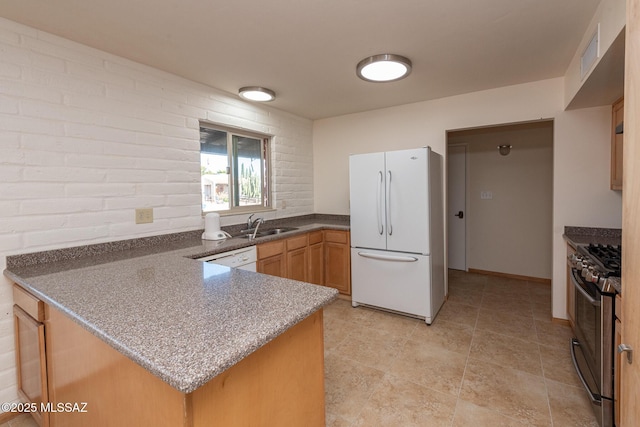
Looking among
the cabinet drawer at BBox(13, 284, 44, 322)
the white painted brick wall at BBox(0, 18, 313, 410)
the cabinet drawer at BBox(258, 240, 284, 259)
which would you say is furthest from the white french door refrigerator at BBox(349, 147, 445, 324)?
the cabinet drawer at BBox(13, 284, 44, 322)

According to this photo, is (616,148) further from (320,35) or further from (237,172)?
(237,172)

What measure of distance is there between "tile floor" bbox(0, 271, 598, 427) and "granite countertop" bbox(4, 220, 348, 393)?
958 mm

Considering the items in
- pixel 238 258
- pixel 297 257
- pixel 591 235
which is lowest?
pixel 297 257

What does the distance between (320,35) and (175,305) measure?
1792mm

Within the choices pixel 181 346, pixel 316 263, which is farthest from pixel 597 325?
pixel 316 263

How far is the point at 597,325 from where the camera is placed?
61.4 inches

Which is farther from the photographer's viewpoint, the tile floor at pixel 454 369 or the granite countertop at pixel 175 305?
the tile floor at pixel 454 369

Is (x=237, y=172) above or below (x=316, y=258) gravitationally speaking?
above

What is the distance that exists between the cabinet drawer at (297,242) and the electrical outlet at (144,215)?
1221 mm

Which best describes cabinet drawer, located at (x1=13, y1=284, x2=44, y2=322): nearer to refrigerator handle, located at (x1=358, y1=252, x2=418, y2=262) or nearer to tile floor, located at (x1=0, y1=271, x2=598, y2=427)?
tile floor, located at (x1=0, y1=271, x2=598, y2=427)

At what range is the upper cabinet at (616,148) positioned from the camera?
226cm

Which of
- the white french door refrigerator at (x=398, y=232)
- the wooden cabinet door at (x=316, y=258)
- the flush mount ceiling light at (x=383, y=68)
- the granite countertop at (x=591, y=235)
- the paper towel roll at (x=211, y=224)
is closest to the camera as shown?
the flush mount ceiling light at (x=383, y=68)

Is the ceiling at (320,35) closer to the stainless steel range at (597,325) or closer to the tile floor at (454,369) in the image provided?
the stainless steel range at (597,325)

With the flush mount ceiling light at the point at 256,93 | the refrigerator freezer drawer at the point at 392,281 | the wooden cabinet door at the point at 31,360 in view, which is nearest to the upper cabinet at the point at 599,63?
the refrigerator freezer drawer at the point at 392,281
